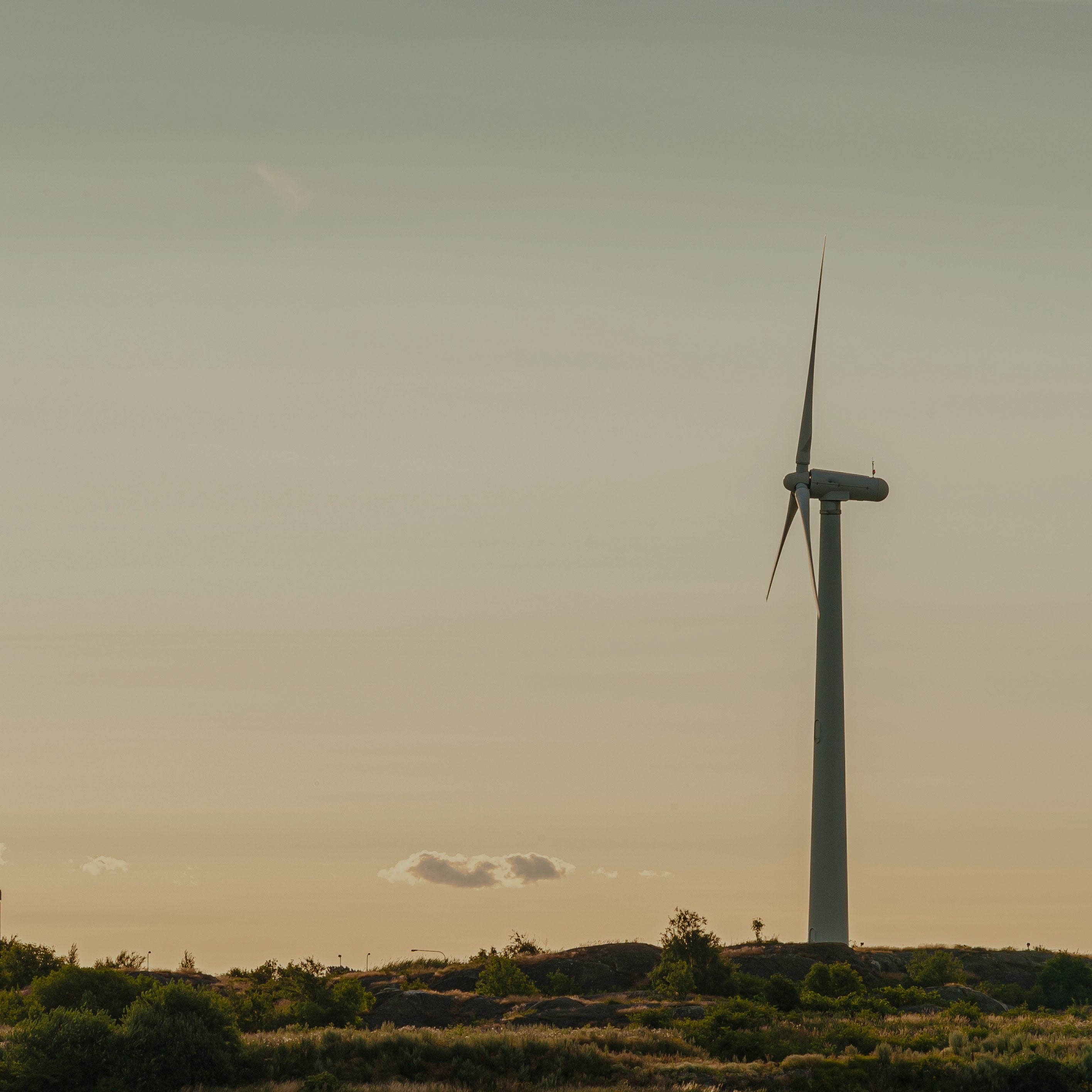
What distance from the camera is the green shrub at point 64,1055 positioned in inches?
1799

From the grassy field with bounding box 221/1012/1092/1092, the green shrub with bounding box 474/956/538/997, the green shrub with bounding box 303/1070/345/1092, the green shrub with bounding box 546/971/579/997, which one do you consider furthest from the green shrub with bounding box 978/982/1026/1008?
the green shrub with bounding box 303/1070/345/1092

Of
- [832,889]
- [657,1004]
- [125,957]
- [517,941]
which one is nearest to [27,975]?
[125,957]

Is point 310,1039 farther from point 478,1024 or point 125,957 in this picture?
point 125,957

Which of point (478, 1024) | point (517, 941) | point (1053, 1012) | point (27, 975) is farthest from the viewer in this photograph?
point (517, 941)

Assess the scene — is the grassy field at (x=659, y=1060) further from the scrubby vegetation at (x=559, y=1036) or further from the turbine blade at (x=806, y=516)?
the turbine blade at (x=806, y=516)

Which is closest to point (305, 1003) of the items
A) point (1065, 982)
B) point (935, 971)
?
point (935, 971)

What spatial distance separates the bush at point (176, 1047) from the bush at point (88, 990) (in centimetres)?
1080

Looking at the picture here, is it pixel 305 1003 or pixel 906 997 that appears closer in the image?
pixel 305 1003

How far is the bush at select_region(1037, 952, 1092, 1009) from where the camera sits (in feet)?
233

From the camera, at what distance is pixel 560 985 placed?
66.9 m

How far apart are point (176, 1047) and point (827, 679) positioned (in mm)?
44295

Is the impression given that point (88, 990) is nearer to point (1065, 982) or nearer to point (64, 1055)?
point (64, 1055)

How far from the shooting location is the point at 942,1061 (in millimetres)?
48375

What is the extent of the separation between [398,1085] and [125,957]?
116 ft
